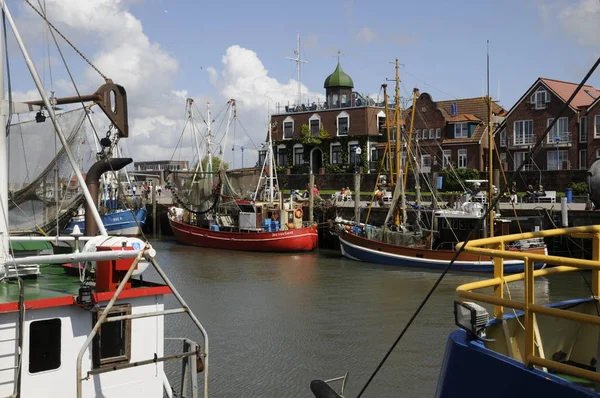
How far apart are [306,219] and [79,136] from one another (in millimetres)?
29824

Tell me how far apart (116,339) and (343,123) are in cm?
6277

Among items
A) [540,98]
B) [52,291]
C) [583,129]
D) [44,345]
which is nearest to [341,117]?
[540,98]

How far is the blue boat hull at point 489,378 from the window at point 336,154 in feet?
210

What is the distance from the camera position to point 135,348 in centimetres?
934

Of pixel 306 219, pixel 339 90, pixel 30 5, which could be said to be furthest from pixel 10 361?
pixel 339 90

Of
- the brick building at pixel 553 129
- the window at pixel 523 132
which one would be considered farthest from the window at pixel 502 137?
the window at pixel 523 132

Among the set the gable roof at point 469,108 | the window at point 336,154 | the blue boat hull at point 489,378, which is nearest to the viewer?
the blue boat hull at point 489,378

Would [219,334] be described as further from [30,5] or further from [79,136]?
[30,5]

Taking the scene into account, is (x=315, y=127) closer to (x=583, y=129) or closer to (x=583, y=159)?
(x=583, y=129)

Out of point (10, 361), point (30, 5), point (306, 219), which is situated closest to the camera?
point (10, 361)

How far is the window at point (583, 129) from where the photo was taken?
55875mm

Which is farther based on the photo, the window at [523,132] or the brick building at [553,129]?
the window at [523,132]

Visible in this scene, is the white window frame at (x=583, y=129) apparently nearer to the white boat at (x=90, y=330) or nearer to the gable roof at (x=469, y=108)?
the gable roof at (x=469, y=108)

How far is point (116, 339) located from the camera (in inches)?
364
